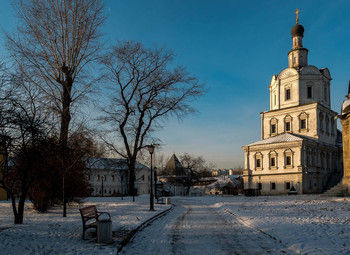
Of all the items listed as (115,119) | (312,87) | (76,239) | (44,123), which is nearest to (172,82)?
(115,119)

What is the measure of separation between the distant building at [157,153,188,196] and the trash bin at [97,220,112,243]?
2166 inches

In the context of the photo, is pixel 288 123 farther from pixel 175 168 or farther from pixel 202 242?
pixel 202 242

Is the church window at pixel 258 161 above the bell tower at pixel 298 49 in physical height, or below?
below

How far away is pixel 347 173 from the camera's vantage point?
29500mm

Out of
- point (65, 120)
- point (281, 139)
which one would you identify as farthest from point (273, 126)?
point (65, 120)

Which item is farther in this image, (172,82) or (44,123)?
(172,82)

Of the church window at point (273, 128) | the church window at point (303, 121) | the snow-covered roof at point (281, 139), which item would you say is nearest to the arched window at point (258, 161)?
the snow-covered roof at point (281, 139)

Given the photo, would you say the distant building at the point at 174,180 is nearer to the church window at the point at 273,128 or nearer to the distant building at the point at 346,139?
the church window at the point at 273,128

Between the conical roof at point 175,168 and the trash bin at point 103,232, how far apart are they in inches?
2630

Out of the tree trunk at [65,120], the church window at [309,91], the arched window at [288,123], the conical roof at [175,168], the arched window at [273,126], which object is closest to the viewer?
the tree trunk at [65,120]

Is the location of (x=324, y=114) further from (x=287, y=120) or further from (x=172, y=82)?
(x=172, y=82)

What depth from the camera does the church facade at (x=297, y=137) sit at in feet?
146

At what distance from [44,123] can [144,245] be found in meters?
6.06

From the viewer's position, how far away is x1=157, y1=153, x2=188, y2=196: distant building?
68.6 metres
